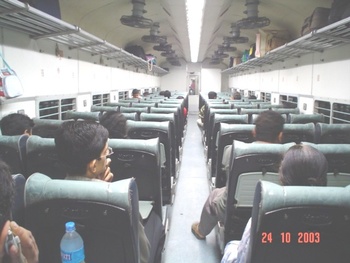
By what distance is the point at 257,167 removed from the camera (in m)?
2.18

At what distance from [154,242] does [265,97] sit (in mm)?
9933

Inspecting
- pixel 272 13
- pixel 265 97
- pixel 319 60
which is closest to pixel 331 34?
pixel 319 60

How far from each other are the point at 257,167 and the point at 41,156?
1.55 meters

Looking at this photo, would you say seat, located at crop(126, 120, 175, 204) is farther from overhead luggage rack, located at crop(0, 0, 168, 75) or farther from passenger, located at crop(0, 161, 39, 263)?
passenger, located at crop(0, 161, 39, 263)

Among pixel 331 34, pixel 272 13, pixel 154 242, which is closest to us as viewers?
pixel 154 242

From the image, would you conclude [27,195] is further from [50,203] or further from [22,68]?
[22,68]

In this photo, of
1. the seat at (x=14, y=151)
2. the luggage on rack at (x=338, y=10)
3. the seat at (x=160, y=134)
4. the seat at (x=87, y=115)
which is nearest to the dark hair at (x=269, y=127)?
the seat at (x=160, y=134)

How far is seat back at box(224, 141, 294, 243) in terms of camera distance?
2.14 meters

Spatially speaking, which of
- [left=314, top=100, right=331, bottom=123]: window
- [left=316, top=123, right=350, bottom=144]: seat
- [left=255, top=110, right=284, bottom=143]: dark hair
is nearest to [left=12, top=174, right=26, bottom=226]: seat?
[left=255, top=110, right=284, bottom=143]: dark hair

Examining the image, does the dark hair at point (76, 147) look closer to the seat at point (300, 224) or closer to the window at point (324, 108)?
the seat at point (300, 224)

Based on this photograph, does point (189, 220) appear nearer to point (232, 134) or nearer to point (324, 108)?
point (232, 134)

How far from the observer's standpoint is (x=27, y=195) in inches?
52.2

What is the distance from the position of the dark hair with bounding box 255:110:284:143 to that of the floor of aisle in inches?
47.6
